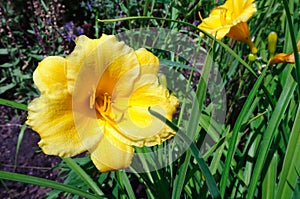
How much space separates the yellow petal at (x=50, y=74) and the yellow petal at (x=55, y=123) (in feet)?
0.05

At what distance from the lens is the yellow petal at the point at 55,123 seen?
31.6 inches

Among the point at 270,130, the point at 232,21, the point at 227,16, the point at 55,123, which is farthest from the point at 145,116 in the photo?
the point at 227,16

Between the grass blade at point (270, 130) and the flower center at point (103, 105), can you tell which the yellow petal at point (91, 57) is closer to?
the flower center at point (103, 105)

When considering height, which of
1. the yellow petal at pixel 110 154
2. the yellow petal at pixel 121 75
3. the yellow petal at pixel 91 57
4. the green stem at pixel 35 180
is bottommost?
the green stem at pixel 35 180

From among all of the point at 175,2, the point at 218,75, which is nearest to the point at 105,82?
the point at 175,2

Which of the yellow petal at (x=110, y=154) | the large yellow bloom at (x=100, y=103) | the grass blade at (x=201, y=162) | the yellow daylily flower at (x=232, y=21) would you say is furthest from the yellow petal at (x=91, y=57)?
the yellow daylily flower at (x=232, y=21)

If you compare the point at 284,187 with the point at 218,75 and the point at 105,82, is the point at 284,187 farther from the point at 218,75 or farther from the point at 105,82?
the point at 218,75

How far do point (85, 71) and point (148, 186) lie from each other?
1.37 feet

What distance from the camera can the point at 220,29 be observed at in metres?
1.18

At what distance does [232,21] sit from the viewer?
1.19 meters

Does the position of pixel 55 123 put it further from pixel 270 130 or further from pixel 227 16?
pixel 227 16

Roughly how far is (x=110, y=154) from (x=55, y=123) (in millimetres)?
132

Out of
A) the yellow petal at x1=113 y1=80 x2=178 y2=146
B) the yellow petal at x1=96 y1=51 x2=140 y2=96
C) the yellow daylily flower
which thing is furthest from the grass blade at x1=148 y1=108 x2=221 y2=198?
the yellow daylily flower

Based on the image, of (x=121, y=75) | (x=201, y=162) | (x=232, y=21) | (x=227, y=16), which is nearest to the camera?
(x=201, y=162)
